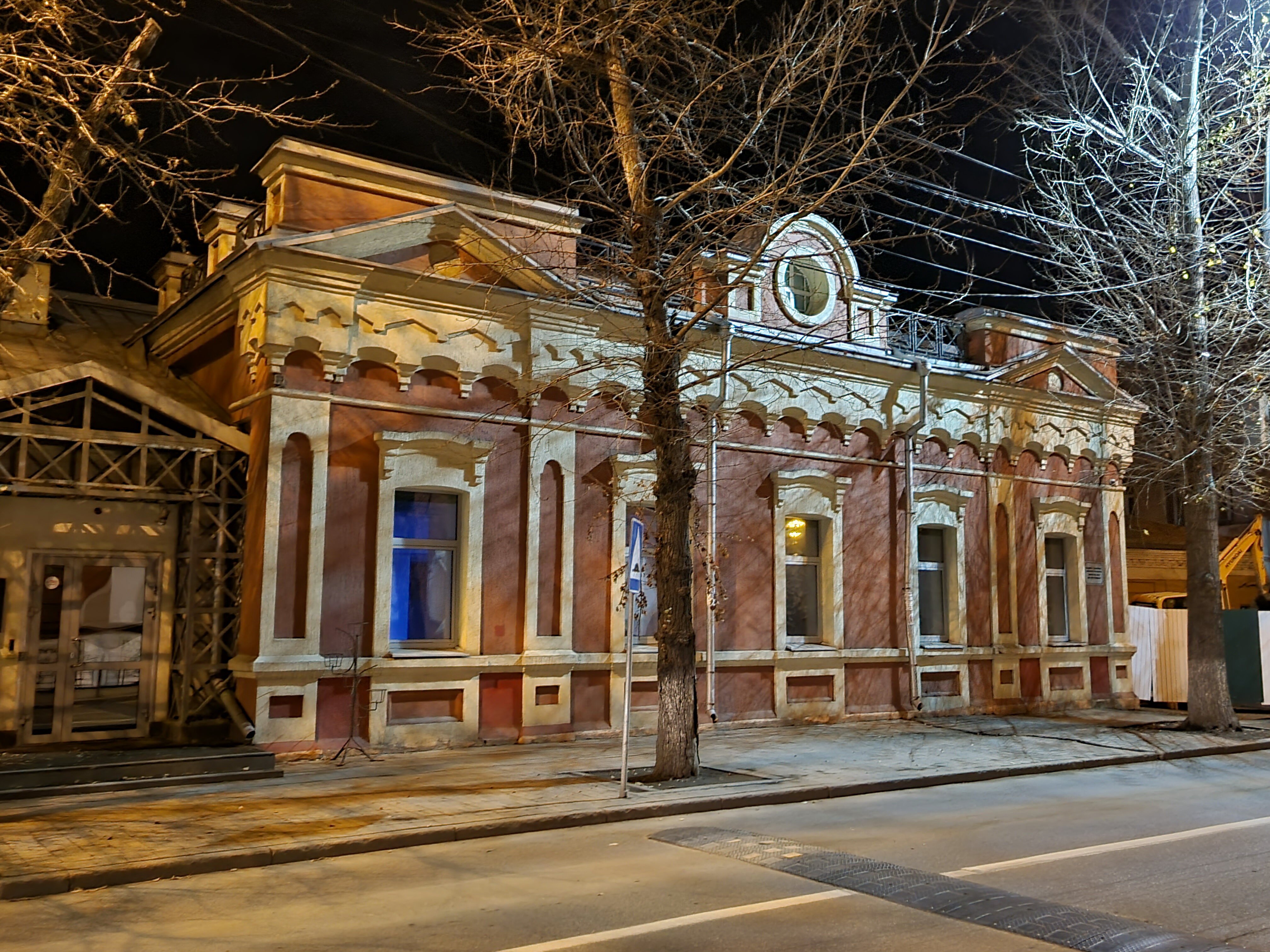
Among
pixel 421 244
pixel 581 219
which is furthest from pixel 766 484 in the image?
pixel 421 244

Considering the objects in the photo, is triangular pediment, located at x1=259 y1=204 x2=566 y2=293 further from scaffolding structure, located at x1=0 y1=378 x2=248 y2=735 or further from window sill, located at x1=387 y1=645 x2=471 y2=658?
window sill, located at x1=387 y1=645 x2=471 y2=658

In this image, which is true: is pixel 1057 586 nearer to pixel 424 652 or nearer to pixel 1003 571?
pixel 1003 571

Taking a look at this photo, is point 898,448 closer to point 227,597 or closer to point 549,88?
point 549,88

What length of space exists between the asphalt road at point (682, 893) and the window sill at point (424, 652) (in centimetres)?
470

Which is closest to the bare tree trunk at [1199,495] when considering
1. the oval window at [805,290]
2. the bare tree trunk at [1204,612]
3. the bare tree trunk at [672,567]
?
the bare tree trunk at [1204,612]

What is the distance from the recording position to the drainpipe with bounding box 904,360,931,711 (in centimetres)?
1867

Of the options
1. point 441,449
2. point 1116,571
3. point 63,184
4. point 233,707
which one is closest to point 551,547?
point 441,449

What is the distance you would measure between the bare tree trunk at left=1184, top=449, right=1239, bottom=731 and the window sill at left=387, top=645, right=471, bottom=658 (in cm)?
1153

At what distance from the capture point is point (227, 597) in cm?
1370

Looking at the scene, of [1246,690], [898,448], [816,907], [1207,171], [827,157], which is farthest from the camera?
[1246,690]

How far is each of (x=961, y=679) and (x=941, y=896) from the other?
1297 cm

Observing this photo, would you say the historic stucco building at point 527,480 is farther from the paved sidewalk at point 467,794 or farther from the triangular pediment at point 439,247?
the paved sidewalk at point 467,794

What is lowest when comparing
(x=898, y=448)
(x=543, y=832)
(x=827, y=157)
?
(x=543, y=832)

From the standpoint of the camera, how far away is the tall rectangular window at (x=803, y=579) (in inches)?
707
